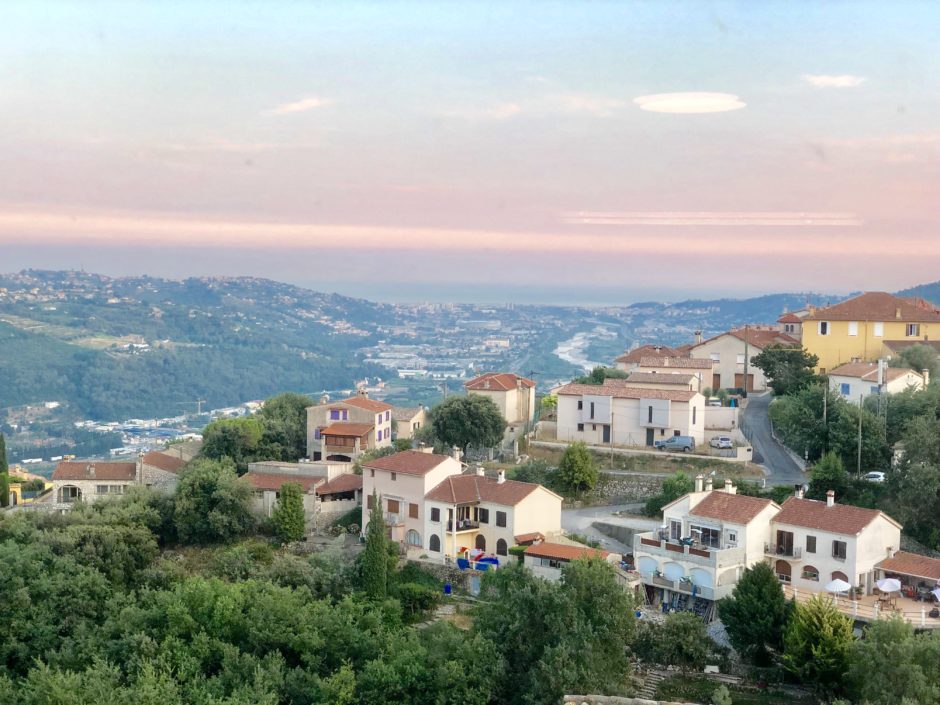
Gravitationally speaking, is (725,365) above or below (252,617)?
above

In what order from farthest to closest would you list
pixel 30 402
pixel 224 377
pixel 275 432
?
pixel 224 377, pixel 30 402, pixel 275 432

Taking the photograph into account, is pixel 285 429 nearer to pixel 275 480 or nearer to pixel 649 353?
pixel 275 480

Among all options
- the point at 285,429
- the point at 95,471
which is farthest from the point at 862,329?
the point at 95,471

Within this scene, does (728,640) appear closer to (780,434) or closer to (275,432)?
(780,434)

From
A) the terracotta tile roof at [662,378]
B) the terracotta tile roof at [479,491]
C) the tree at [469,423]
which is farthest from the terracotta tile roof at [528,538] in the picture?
the terracotta tile roof at [662,378]

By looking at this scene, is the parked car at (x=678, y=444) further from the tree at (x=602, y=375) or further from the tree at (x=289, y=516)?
the tree at (x=289, y=516)

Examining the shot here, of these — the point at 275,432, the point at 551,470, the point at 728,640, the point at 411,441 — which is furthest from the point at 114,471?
the point at 728,640
